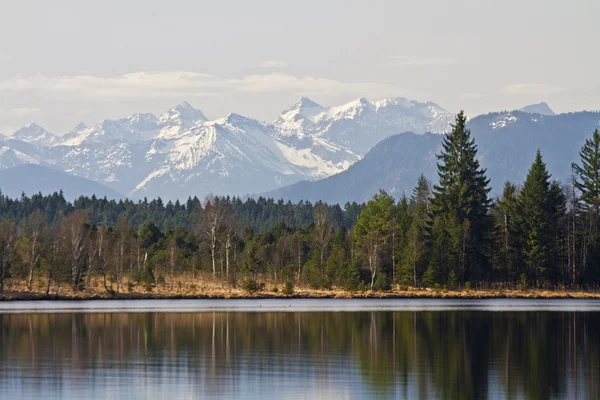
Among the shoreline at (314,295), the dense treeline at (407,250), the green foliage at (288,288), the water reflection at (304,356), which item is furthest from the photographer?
the dense treeline at (407,250)

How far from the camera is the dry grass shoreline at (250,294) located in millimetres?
110375

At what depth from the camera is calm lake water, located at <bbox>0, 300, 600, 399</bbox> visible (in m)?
41.4

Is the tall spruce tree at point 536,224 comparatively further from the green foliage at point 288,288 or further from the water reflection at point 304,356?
the water reflection at point 304,356

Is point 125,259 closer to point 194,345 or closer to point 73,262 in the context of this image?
point 73,262

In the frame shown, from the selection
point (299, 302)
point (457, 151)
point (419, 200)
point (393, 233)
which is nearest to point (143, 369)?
point (299, 302)

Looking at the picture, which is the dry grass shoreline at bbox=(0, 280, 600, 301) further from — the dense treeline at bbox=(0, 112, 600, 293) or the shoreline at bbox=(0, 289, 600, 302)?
the dense treeline at bbox=(0, 112, 600, 293)

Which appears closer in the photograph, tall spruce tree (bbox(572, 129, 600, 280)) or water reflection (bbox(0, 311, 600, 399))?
water reflection (bbox(0, 311, 600, 399))

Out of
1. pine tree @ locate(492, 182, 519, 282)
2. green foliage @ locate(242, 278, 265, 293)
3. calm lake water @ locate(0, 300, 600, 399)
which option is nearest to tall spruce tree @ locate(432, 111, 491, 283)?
pine tree @ locate(492, 182, 519, 282)

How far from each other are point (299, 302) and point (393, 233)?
2184cm

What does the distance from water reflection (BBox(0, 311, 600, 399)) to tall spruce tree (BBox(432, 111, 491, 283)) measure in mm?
41723

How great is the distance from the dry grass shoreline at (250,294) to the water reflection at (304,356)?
31.6 meters

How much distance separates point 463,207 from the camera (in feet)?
420

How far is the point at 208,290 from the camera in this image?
4599 inches

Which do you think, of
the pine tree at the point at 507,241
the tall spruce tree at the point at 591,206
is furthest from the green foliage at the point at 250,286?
the tall spruce tree at the point at 591,206
